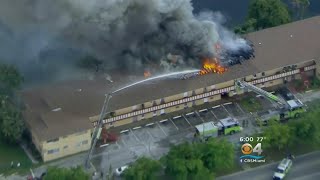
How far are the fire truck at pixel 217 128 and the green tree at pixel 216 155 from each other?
3609mm

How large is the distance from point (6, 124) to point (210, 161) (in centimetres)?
1337

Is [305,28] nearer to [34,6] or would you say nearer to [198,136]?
[198,136]

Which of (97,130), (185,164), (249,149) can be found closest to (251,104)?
(249,149)

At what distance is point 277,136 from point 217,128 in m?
4.48

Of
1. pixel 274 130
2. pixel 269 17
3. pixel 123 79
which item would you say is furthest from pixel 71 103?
pixel 269 17

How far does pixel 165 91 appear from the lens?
58188 millimetres

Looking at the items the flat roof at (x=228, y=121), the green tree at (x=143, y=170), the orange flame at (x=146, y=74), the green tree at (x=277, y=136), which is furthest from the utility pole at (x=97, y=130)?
the green tree at (x=277, y=136)

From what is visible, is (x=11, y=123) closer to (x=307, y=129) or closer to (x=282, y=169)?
(x=282, y=169)

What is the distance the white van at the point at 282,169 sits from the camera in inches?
2079

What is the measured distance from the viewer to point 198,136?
56.3 metres

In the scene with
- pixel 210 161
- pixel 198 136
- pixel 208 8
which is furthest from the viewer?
pixel 208 8

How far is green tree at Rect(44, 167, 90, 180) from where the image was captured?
1978 inches

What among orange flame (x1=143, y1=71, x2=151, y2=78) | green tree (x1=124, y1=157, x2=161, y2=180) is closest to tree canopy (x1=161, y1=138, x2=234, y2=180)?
green tree (x1=124, y1=157, x2=161, y2=180)

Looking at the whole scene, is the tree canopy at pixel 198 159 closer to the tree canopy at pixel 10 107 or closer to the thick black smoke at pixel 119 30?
the thick black smoke at pixel 119 30
